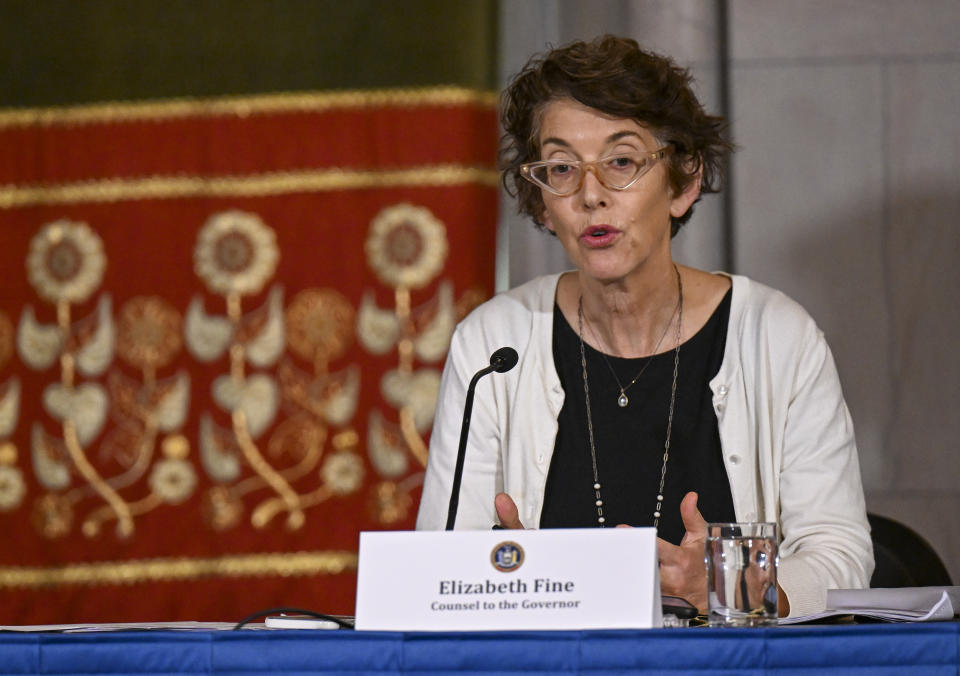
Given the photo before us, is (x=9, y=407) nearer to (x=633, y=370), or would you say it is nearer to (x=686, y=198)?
(x=633, y=370)

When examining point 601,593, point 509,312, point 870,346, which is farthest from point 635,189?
point 870,346

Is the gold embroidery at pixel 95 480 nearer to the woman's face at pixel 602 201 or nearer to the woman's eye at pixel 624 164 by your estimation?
the woman's face at pixel 602 201

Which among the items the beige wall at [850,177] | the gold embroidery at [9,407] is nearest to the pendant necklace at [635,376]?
the beige wall at [850,177]

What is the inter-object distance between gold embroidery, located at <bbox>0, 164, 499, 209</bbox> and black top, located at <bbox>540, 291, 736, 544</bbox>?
1115 millimetres

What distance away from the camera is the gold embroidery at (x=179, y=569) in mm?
3104

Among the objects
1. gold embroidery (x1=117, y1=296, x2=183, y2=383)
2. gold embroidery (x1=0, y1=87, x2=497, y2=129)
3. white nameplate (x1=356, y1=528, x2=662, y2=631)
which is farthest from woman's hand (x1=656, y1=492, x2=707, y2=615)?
gold embroidery (x1=117, y1=296, x2=183, y2=383)

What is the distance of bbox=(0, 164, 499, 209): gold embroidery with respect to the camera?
3.18 m

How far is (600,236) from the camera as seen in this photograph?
202 centimetres

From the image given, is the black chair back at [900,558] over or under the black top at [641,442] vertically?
under

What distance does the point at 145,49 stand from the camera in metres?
3.24

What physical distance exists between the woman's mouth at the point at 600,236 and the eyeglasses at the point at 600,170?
70mm

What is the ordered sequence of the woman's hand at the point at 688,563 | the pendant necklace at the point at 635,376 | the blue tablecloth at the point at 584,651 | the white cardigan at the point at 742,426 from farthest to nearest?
the pendant necklace at the point at 635,376
the white cardigan at the point at 742,426
the woman's hand at the point at 688,563
the blue tablecloth at the point at 584,651

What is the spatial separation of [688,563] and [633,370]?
733 millimetres

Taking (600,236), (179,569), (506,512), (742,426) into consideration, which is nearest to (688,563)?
(506,512)
